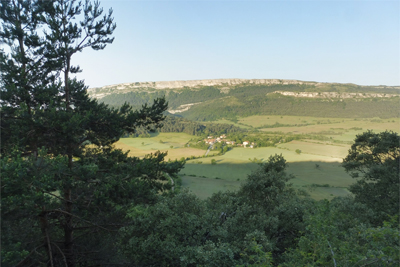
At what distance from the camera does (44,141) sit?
909cm

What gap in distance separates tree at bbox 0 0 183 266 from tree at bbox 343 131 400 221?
17.4 meters

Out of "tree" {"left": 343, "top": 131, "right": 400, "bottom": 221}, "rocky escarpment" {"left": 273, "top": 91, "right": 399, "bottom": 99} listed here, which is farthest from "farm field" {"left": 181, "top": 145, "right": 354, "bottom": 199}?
"rocky escarpment" {"left": 273, "top": 91, "right": 399, "bottom": 99}

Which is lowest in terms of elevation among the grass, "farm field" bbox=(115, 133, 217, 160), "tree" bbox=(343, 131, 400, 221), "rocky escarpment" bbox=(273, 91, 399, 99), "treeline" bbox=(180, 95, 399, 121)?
"farm field" bbox=(115, 133, 217, 160)

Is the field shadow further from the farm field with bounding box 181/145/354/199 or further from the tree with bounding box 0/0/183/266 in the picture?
the tree with bounding box 0/0/183/266

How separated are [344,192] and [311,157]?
27.0 m

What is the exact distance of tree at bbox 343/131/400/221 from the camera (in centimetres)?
1734

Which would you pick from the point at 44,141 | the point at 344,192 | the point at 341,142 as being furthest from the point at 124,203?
the point at 341,142

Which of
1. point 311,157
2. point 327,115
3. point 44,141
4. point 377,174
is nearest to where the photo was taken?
point 44,141

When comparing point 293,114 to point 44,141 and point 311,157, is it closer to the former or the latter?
point 311,157

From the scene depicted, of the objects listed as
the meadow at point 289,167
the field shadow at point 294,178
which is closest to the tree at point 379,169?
the meadow at point 289,167

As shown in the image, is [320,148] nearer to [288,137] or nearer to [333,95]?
[288,137]

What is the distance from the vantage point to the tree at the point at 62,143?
313 inches

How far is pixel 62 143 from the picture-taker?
9477 millimetres

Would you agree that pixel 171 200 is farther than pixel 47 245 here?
Yes
